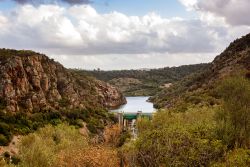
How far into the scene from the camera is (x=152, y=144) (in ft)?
152

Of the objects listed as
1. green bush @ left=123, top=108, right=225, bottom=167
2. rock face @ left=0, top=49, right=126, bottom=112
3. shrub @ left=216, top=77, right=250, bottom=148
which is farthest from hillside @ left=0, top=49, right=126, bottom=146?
green bush @ left=123, top=108, right=225, bottom=167

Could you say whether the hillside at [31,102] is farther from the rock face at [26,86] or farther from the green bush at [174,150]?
the green bush at [174,150]

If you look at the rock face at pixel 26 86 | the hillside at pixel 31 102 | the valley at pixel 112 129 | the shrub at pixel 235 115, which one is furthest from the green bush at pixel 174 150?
the rock face at pixel 26 86

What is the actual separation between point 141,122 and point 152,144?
150ft

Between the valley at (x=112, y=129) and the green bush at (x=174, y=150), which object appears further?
the valley at (x=112, y=129)

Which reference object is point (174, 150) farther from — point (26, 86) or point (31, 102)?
point (26, 86)

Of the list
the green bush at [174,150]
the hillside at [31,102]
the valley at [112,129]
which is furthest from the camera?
the hillside at [31,102]

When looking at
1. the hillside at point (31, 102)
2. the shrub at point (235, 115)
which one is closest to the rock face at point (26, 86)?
the hillside at point (31, 102)

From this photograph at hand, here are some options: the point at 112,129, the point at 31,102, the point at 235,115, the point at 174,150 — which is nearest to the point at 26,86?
the point at 31,102

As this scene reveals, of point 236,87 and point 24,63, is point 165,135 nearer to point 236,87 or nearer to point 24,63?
point 236,87

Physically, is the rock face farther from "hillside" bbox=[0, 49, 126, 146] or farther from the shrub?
the shrub

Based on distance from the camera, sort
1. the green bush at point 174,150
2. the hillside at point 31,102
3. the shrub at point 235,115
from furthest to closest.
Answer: the hillside at point 31,102 < the shrub at point 235,115 < the green bush at point 174,150

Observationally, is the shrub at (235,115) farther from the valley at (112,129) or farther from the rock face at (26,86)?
the rock face at (26,86)

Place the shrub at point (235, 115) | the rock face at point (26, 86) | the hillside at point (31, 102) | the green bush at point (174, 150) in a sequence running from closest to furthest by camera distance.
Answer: the green bush at point (174, 150) → the shrub at point (235, 115) → the hillside at point (31, 102) → the rock face at point (26, 86)
